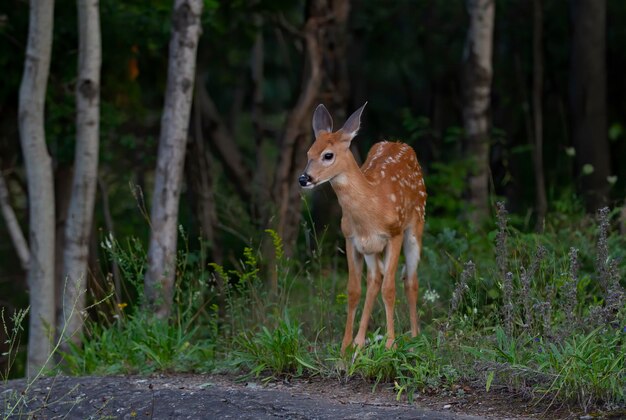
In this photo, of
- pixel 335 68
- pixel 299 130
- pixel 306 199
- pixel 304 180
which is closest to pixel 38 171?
pixel 299 130

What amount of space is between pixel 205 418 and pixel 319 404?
0.66m

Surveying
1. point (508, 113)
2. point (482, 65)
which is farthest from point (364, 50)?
point (482, 65)

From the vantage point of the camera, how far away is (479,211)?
13.9m

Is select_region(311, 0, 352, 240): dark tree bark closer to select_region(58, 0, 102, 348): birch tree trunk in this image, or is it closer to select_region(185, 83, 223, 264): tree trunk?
select_region(185, 83, 223, 264): tree trunk

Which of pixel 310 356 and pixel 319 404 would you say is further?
pixel 310 356

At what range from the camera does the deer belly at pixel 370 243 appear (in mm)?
7742

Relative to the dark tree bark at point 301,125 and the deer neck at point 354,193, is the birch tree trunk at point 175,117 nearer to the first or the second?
the dark tree bark at point 301,125

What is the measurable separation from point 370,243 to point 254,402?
4.55 feet

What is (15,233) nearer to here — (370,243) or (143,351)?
(143,351)

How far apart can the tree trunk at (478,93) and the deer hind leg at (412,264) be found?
19.0 ft

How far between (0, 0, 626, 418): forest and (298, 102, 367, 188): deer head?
0.32ft

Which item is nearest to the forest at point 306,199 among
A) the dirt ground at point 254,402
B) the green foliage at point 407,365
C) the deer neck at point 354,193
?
the green foliage at point 407,365

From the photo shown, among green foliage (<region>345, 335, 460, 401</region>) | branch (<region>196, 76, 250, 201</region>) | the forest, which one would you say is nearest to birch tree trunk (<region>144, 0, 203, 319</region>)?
the forest

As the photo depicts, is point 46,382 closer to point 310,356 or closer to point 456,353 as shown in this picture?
point 310,356
